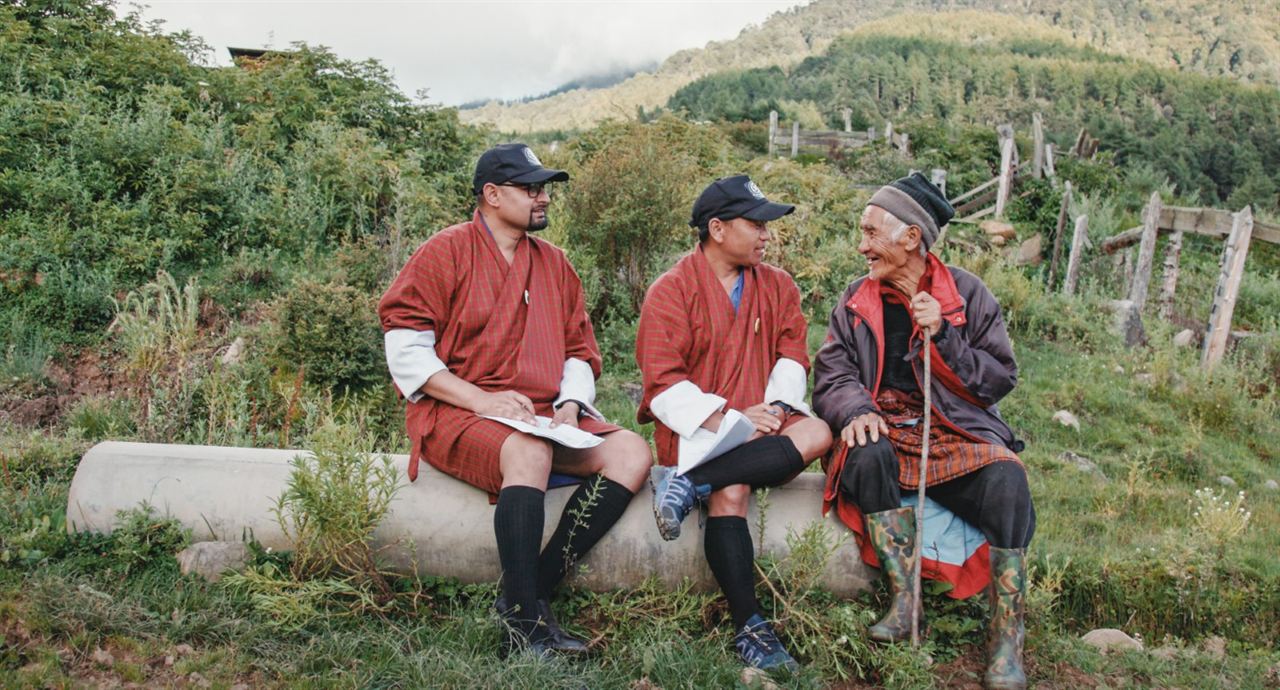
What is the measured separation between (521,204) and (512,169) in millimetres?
144

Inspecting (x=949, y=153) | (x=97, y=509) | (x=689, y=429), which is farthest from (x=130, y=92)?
(x=949, y=153)

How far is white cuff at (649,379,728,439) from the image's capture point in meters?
3.46

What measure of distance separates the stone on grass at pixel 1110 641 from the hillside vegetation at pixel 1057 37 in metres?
43.5

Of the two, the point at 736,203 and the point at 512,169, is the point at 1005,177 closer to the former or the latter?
the point at 736,203

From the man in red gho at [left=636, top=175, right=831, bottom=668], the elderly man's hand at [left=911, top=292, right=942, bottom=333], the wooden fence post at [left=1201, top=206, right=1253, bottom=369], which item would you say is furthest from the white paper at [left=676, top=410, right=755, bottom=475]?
the wooden fence post at [left=1201, top=206, right=1253, bottom=369]

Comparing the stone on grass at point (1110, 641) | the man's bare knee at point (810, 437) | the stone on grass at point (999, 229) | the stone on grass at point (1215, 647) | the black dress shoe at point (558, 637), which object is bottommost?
the stone on grass at point (1215, 647)

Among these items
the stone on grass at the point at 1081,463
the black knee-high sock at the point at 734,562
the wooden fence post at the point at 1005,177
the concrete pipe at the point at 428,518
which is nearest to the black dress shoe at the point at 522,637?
the concrete pipe at the point at 428,518

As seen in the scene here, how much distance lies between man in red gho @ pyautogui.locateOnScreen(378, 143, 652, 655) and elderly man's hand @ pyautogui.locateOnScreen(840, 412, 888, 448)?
0.78 metres

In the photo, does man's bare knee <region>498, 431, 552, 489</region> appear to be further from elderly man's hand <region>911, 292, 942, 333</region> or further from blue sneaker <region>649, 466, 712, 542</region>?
elderly man's hand <region>911, 292, 942, 333</region>

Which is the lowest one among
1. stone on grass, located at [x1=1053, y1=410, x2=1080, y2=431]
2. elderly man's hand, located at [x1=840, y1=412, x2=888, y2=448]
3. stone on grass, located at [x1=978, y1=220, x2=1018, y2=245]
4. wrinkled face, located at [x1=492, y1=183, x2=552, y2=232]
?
stone on grass, located at [x1=1053, y1=410, x2=1080, y2=431]

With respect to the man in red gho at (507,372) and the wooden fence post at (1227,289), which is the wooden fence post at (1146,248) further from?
the man in red gho at (507,372)

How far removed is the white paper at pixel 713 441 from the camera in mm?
3391

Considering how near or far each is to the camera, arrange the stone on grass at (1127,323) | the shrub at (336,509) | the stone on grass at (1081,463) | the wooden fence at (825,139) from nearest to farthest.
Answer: the shrub at (336,509) → the stone on grass at (1081,463) → the stone on grass at (1127,323) → the wooden fence at (825,139)

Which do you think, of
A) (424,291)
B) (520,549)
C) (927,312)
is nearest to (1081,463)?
(927,312)
